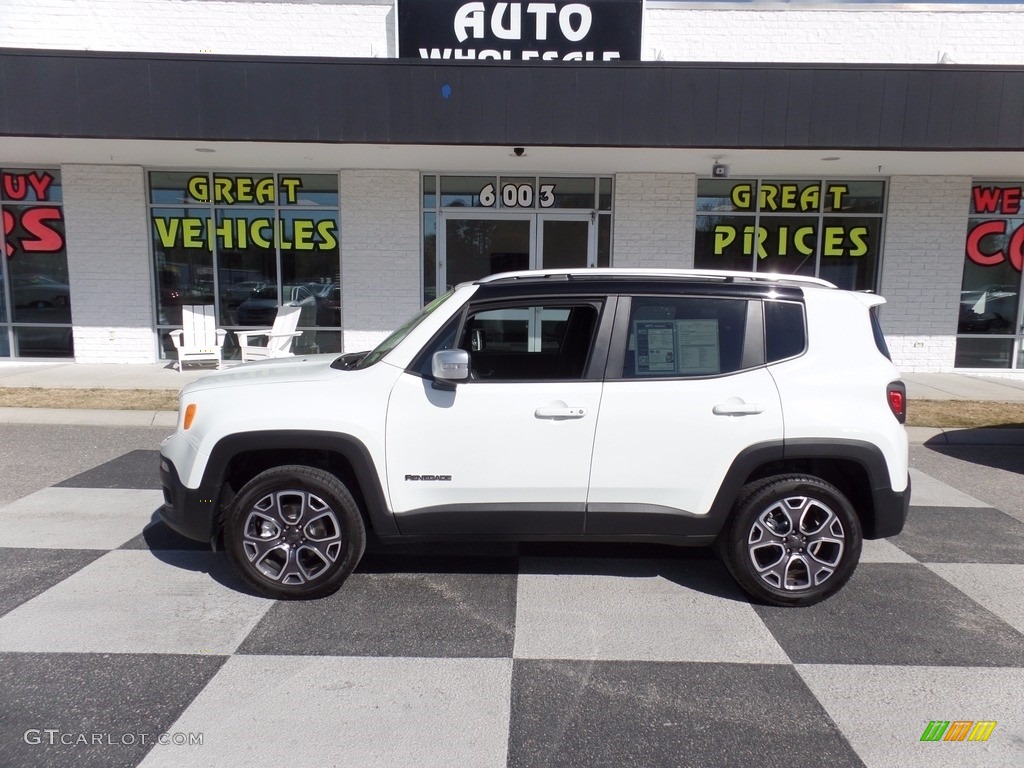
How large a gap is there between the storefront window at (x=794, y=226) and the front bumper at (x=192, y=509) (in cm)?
1038

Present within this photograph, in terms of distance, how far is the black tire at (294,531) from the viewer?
373 cm

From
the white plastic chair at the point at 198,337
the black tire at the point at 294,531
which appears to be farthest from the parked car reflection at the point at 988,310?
the white plastic chair at the point at 198,337

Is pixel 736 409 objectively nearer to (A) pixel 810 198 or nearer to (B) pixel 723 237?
(B) pixel 723 237

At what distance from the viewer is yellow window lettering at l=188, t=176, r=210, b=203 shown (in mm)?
12227

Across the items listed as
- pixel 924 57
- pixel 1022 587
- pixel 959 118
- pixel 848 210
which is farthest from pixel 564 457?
pixel 924 57

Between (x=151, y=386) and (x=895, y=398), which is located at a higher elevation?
(x=895, y=398)

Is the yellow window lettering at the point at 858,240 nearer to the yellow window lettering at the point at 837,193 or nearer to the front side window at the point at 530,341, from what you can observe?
the yellow window lettering at the point at 837,193

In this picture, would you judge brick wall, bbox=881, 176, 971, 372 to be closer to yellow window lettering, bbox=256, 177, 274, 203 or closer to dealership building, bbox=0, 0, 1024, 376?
dealership building, bbox=0, 0, 1024, 376

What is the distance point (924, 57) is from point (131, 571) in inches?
526

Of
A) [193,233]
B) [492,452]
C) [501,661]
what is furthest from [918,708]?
[193,233]

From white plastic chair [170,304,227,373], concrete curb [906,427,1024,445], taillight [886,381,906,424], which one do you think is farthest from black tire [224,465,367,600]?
white plastic chair [170,304,227,373]

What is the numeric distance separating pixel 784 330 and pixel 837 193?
997 cm

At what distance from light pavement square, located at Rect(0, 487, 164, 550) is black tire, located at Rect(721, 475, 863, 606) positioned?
155 inches

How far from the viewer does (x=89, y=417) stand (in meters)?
8.41
